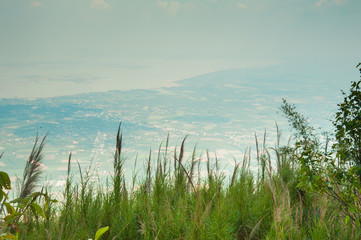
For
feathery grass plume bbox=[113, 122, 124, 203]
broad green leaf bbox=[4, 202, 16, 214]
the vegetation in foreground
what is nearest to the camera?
broad green leaf bbox=[4, 202, 16, 214]

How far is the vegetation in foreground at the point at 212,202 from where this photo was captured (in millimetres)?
2533

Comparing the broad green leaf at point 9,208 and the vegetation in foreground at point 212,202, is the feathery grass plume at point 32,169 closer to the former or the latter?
the vegetation in foreground at point 212,202

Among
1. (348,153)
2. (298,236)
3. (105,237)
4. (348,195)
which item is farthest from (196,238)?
(348,153)

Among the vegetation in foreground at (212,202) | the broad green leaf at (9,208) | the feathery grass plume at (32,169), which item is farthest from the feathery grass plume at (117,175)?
the broad green leaf at (9,208)

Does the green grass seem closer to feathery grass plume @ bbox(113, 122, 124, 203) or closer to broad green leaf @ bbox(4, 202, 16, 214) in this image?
feathery grass plume @ bbox(113, 122, 124, 203)

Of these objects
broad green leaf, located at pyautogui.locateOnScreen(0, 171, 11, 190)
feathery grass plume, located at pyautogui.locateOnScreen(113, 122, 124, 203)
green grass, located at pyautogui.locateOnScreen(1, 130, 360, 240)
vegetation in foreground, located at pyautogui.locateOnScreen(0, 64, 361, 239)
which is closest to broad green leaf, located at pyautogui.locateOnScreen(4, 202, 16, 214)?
broad green leaf, located at pyautogui.locateOnScreen(0, 171, 11, 190)

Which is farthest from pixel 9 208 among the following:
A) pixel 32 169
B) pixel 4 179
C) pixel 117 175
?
pixel 117 175

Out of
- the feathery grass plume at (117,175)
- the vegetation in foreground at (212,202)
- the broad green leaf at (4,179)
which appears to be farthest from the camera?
the feathery grass plume at (117,175)

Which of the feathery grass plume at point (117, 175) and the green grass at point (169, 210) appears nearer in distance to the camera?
the green grass at point (169, 210)

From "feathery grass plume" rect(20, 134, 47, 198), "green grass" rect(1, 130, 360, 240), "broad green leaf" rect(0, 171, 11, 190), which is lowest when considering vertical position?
"green grass" rect(1, 130, 360, 240)

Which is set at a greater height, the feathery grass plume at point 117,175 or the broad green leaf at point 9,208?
the broad green leaf at point 9,208

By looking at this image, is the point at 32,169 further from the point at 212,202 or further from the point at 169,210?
the point at 212,202

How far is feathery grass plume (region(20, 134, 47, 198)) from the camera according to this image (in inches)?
102

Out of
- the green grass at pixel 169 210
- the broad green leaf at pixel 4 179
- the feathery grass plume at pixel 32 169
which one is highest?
the broad green leaf at pixel 4 179
